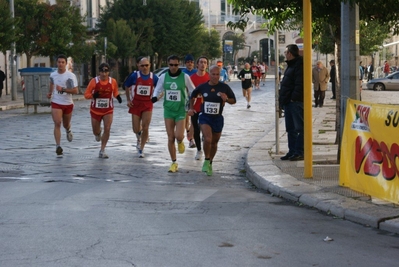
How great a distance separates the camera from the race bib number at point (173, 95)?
43.6 feet

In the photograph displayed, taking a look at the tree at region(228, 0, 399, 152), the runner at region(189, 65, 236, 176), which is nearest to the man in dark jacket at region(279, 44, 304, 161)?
the tree at region(228, 0, 399, 152)

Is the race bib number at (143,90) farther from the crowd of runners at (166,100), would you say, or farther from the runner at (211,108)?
the runner at (211,108)

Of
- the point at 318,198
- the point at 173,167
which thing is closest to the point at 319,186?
the point at 318,198

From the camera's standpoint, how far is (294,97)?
13.4 m

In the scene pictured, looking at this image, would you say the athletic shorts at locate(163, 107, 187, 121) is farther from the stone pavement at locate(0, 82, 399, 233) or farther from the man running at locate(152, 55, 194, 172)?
the stone pavement at locate(0, 82, 399, 233)

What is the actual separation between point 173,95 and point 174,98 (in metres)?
0.06

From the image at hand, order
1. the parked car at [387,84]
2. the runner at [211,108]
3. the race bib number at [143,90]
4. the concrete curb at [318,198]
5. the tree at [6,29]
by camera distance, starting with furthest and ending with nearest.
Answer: the parked car at [387,84], the tree at [6,29], the race bib number at [143,90], the runner at [211,108], the concrete curb at [318,198]

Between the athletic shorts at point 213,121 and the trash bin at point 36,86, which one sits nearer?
the athletic shorts at point 213,121

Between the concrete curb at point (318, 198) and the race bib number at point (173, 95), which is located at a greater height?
the race bib number at point (173, 95)

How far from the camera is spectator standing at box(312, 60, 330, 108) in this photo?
1133 inches

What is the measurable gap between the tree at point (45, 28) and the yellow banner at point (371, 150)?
32.2 meters

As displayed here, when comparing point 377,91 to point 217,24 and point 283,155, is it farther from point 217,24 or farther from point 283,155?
point 217,24

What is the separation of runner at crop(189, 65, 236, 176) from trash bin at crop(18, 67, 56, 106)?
16.4m

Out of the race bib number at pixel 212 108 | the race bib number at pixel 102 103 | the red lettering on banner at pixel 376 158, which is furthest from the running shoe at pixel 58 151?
the red lettering on banner at pixel 376 158
